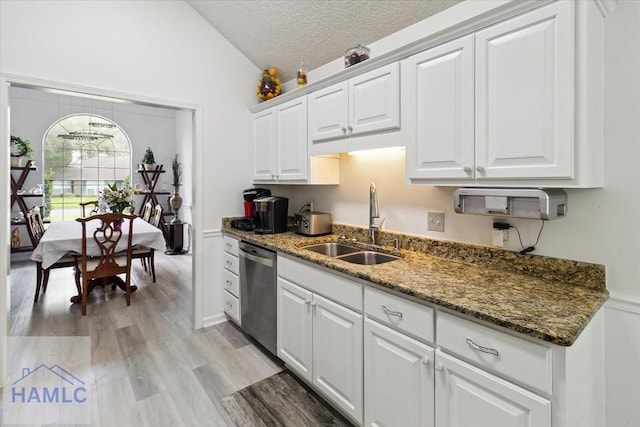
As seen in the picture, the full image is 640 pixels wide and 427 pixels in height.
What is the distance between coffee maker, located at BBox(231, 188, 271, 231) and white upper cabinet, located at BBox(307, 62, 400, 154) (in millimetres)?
937

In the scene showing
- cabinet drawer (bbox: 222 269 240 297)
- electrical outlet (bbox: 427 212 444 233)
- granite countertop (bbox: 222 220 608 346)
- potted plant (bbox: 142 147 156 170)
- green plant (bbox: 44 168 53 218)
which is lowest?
cabinet drawer (bbox: 222 269 240 297)

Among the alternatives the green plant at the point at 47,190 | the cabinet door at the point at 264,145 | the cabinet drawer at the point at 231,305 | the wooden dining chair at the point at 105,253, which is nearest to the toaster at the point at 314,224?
the cabinet door at the point at 264,145

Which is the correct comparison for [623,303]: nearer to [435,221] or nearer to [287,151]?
[435,221]

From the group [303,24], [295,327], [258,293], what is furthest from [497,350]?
[303,24]

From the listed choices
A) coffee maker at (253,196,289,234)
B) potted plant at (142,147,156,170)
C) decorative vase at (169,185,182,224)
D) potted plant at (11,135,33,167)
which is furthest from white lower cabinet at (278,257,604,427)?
potted plant at (142,147,156,170)

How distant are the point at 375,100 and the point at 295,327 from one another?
157cm

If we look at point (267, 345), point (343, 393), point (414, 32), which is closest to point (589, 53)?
point (414, 32)

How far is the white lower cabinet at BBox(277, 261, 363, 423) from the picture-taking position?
5.74 ft

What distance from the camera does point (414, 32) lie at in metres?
2.19

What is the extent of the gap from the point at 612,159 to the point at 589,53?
1.54 feet

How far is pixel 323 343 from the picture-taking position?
77.3 inches

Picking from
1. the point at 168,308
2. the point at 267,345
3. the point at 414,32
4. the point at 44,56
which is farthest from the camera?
the point at 168,308

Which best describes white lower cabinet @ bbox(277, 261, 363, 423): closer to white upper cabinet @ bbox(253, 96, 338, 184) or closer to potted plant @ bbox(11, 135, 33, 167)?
white upper cabinet @ bbox(253, 96, 338, 184)

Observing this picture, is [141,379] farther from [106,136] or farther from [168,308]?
[106,136]
